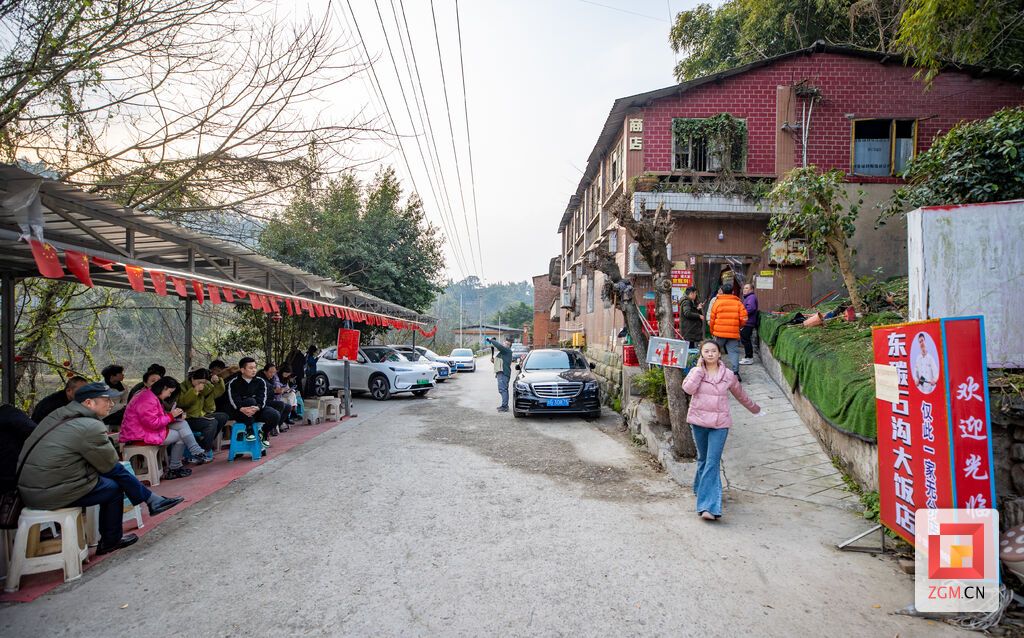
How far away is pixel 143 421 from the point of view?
19.7ft

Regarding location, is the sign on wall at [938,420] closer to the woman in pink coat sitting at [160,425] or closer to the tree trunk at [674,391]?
the tree trunk at [674,391]

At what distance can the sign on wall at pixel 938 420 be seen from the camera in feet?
10.9

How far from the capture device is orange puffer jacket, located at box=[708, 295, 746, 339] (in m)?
8.92

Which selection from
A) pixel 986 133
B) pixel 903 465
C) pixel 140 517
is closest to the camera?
pixel 903 465

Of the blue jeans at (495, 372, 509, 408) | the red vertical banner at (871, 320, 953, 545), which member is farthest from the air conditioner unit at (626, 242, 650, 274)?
the red vertical banner at (871, 320, 953, 545)

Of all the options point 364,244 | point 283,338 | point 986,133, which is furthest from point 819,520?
point 364,244

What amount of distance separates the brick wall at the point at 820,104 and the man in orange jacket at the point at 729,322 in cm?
483

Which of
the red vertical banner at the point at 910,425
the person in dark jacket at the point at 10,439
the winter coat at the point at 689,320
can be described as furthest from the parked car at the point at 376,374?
the red vertical banner at the point at 910,425

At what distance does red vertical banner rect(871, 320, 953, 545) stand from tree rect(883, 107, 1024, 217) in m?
5.70

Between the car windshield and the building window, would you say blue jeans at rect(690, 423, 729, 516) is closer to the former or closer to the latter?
the car windshield

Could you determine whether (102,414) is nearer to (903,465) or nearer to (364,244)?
(903,465)

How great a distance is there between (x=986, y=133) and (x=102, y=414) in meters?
11.7

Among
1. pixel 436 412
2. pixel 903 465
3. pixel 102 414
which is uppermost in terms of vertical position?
pixel 102 414

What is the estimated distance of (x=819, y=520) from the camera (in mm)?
4910
